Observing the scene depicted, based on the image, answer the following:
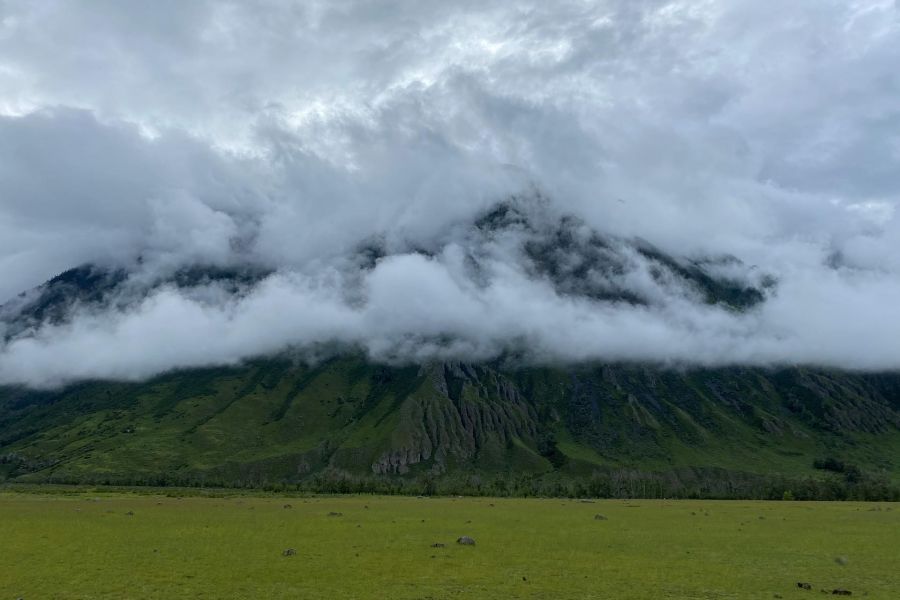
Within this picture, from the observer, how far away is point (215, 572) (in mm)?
52344

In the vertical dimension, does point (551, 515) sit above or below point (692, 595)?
below

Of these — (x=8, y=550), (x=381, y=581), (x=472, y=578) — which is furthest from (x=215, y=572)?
(x=8, y=550)

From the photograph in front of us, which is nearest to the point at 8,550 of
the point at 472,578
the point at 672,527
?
the point at 472,578

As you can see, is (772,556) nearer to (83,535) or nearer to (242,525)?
(242,525)

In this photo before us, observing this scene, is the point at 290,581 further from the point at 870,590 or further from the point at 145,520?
the point at 145,520

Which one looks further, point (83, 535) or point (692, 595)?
point (83, 535)

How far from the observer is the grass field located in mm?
45312

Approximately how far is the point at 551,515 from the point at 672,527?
29274 millimetres

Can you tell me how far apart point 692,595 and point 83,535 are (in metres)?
72.6

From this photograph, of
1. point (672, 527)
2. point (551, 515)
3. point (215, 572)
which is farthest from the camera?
point (551, 515)

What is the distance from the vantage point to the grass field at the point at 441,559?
4531cm

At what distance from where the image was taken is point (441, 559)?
58.0 meters

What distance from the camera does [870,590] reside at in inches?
1747

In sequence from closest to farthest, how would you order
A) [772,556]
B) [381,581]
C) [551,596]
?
[551,596] < [381,581] < [772,556]
